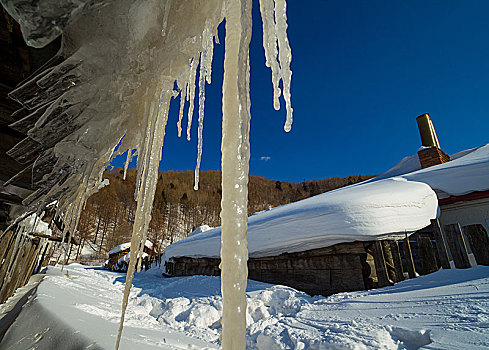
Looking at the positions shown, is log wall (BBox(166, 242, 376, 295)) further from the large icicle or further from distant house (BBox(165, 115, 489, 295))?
the large icicle

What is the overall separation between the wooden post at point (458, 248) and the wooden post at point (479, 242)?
0.12 m

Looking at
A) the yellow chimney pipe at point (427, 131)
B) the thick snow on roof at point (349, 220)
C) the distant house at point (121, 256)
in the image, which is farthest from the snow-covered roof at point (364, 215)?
the distant house at point (121, 256)

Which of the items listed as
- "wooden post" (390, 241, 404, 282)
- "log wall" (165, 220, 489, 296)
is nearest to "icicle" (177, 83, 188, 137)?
"log wall" (165, 220, 489, 296)

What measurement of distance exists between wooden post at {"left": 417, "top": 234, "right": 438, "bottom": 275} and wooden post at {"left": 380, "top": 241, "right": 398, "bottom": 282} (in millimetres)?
408

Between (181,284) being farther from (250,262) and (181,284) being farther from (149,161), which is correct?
(149,161)

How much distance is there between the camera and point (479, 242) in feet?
10.0

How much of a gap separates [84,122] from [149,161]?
14.1 inches

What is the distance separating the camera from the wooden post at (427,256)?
352 cm

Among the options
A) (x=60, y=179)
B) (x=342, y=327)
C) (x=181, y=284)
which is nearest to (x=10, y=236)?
(x=60, y=179)

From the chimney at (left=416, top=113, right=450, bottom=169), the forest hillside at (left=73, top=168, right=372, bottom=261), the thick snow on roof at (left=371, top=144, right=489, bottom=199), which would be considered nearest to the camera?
the thick snow on roof at (left=371, top=144, right=489, bottom=199)

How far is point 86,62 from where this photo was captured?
84 centimetres

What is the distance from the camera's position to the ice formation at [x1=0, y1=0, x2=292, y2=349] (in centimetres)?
70

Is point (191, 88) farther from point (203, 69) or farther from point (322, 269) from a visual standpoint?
point (322, 269)

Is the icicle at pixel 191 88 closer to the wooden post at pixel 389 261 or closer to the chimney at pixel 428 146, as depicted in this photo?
the wooden post at pixel 389 261
